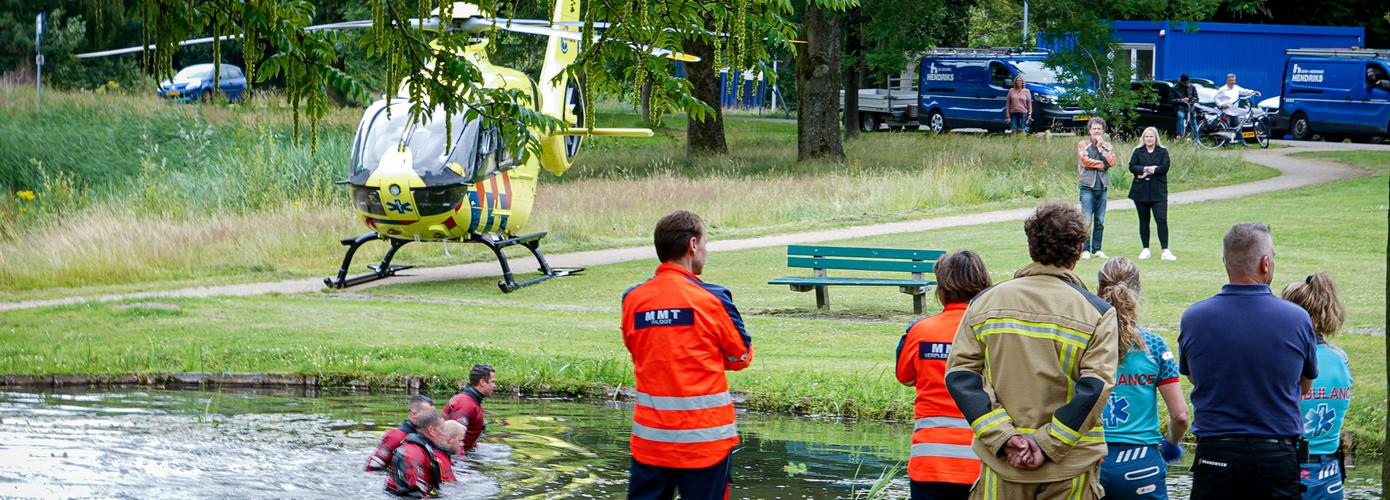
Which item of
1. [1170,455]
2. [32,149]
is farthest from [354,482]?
[32,149]

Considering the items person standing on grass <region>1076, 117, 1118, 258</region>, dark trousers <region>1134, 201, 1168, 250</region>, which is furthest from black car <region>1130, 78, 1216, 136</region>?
person standing on grass <region>1076, 117, 1118, 258</region>

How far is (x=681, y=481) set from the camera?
20.1 ft

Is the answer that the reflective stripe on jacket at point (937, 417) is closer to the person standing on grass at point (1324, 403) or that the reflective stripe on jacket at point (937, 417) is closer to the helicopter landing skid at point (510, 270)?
the person standing on grass at point (1324, 403)

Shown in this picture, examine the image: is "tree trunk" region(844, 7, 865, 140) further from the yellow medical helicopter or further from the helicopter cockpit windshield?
the helicopter cockpit windshield

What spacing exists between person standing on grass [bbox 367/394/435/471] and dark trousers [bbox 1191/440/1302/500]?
4918mm

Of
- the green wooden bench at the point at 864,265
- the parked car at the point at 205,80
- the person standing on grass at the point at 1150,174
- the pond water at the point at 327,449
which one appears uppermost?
the parked car at the point at 205,80

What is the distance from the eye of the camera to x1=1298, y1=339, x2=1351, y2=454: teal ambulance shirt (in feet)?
19.1

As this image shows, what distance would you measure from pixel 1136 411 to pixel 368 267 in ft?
49.8

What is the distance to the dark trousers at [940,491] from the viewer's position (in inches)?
231

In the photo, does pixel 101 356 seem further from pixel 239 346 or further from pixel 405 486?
pixel 405 486

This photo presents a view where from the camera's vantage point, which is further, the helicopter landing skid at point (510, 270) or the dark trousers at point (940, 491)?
the helicopter landing skid at point (510, 270)

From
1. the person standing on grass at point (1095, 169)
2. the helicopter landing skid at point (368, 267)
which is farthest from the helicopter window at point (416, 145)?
the person standing on grass at point (1095, 169)

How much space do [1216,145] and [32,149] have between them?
1048 inches

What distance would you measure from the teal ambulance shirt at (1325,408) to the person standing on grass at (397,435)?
5.08 m
